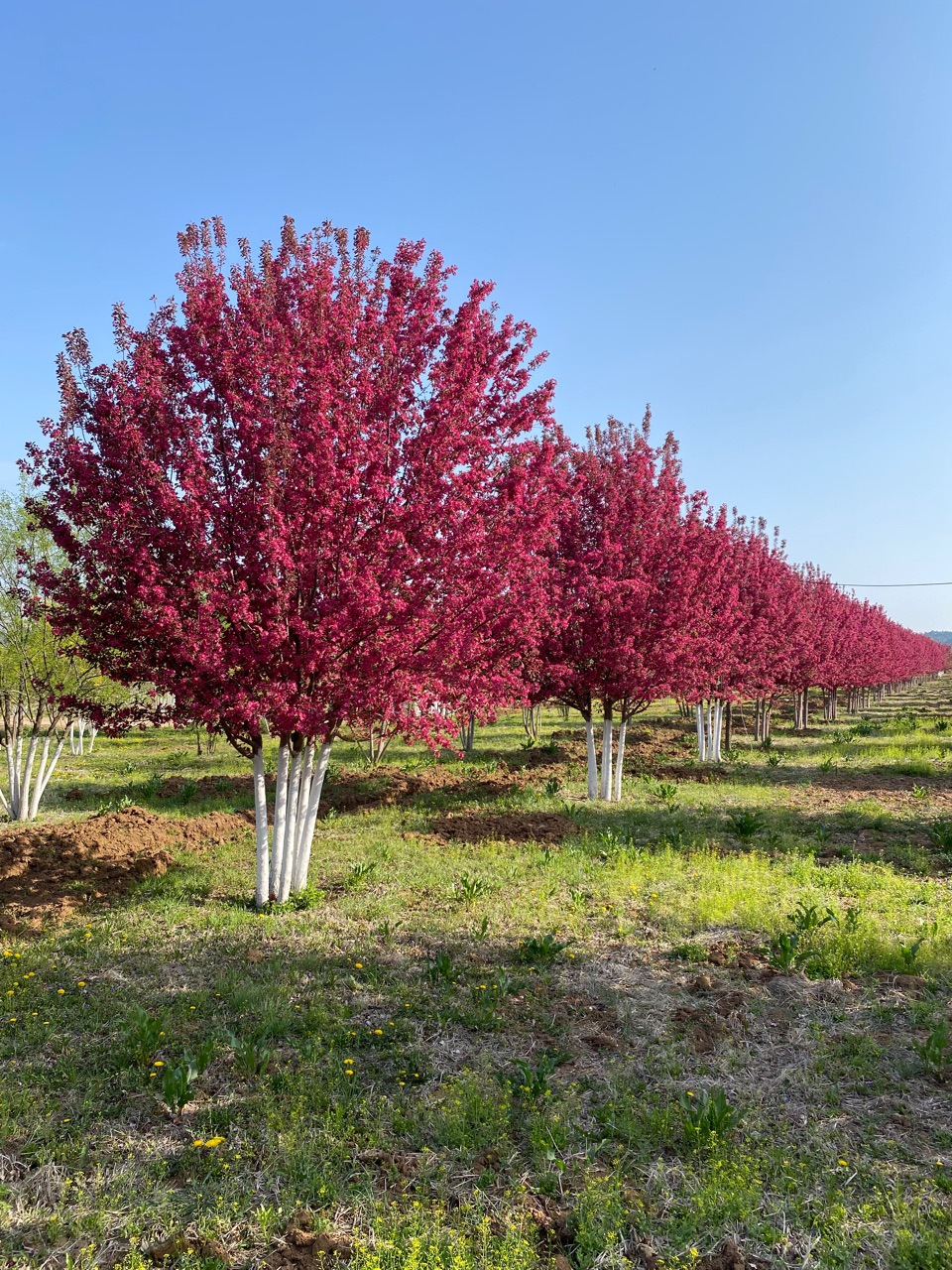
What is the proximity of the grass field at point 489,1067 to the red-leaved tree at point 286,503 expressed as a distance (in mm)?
2040

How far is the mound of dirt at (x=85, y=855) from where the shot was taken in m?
7.54

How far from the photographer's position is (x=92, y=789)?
16156mm

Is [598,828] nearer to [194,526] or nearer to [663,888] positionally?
A: [663,888]

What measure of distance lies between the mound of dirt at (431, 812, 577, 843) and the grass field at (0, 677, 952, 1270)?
1018 mm

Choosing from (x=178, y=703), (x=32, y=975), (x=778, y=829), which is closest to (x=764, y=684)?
(x=778, y=829)

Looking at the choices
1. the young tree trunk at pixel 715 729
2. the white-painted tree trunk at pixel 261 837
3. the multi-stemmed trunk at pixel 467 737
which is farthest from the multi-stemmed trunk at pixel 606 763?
the young tree trunk at pixel 715 729

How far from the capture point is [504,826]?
11.4 m

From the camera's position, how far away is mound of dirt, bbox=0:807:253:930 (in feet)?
24.7

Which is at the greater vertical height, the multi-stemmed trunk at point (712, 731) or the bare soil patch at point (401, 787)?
the multi-stemmed trunk at point (712, 731)

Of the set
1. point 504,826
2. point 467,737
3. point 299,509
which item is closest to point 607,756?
point 504,826

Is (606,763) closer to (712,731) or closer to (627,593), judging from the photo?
(627,593)

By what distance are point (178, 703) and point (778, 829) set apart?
32.3 ft

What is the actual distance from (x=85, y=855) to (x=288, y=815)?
3410mm

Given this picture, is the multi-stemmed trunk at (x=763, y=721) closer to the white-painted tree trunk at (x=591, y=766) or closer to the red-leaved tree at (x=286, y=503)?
the white-painted tree trunk at (x=591, y=766)
